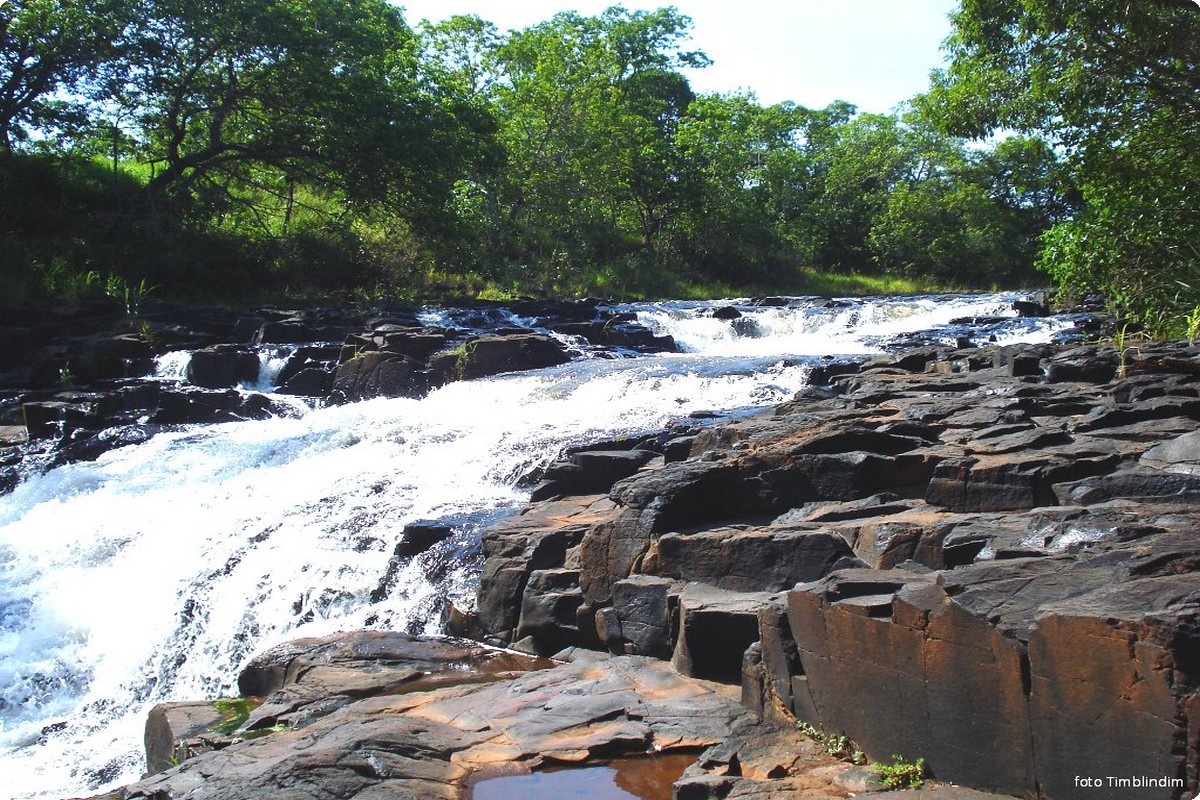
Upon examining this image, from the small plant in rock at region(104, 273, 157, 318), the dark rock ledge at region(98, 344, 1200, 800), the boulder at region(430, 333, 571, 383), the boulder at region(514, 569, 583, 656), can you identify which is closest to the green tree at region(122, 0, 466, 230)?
the small plant in rock at region(104, 273, 157, 318)

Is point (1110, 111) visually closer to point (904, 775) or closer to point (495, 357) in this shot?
point (495, 357)

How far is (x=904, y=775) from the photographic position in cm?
492

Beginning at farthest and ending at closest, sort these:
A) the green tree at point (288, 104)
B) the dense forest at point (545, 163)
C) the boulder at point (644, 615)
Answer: the green tree at point (288, 104) → the dense forest at point (545, 163) → the boulder at point (644, 615)

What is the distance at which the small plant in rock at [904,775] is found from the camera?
4.88 metres

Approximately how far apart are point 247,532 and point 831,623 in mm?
7264

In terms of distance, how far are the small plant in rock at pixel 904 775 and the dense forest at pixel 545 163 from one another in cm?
964

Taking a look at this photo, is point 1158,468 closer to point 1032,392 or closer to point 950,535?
point 950,535

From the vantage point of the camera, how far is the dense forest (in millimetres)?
13609

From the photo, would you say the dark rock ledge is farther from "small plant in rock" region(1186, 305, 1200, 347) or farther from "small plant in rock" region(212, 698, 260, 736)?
"small plant in rock" region(1186, 305, 1200, 347)

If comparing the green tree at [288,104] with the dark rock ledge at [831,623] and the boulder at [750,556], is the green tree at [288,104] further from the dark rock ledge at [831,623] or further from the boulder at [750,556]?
the boulder at [750,556]

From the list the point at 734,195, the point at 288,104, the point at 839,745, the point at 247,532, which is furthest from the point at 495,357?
the point at 734,195

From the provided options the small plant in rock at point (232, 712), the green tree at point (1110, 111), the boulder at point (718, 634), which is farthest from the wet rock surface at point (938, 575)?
the green tree at point (1110, 111)

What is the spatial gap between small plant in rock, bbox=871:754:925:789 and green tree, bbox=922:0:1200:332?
962 cm

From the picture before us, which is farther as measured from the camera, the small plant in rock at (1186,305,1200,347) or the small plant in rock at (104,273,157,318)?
the small plant in rock at (104,273,157,318)
